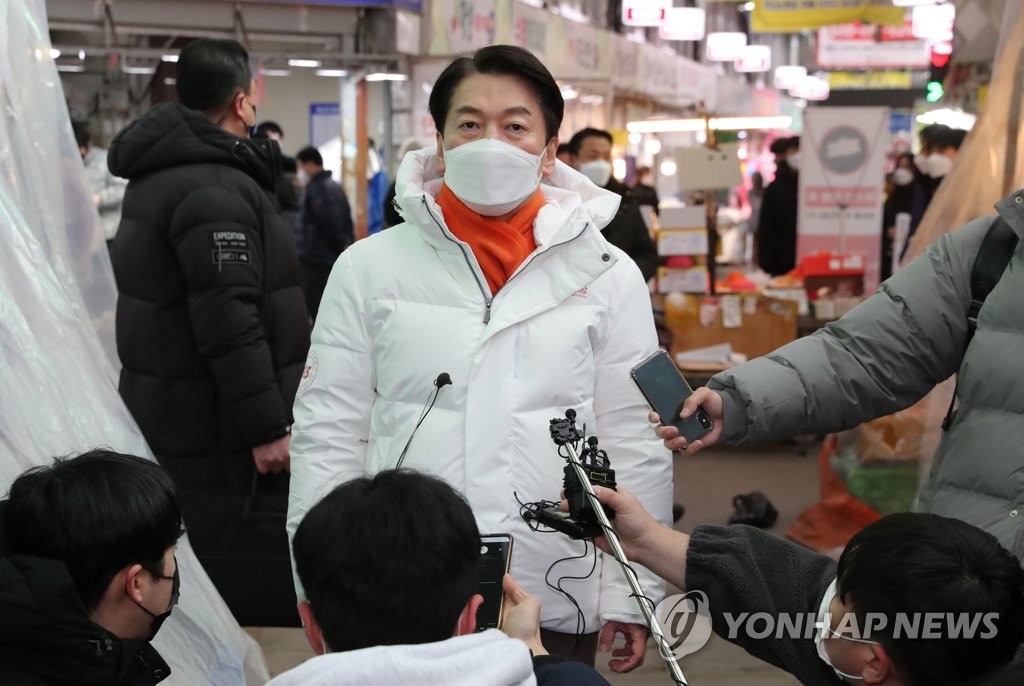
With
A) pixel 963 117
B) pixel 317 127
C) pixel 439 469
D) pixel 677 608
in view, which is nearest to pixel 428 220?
pixel 439 469

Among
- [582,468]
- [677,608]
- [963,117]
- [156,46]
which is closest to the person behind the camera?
[582,468]

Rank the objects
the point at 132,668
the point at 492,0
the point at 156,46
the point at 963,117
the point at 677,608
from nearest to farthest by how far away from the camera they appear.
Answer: the point at 132,668 < the point at 677,608 < the point at 156,46 < the point at 963,117 < the point at 492,0

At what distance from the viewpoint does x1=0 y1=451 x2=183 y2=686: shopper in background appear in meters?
1.91

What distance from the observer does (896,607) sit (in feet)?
5.35

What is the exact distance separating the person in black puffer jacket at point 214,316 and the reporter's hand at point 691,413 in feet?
5.30

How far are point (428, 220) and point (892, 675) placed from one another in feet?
4.18

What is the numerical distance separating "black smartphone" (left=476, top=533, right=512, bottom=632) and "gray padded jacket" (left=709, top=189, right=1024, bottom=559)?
0.56m

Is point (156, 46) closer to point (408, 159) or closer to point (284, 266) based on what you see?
point (284, 266)

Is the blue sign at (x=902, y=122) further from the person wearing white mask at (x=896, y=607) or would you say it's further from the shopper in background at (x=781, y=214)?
the person wearing white mask at (x=896, y=607)

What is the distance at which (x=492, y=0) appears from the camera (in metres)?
15.5

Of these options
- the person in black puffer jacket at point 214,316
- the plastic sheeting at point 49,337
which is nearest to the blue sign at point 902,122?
the person in black puffer jacket at point 214,316

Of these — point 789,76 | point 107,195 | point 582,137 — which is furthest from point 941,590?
point 789,76

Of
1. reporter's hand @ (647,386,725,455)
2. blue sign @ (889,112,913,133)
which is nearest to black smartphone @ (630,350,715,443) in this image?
reporter's hand @ (647,386,725,455)

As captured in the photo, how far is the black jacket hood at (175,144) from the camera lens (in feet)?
11.6
